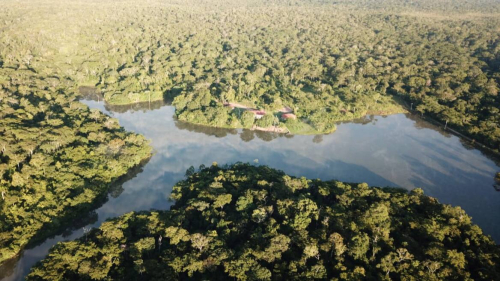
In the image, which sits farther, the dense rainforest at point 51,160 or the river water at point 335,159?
the river water at point 335,159

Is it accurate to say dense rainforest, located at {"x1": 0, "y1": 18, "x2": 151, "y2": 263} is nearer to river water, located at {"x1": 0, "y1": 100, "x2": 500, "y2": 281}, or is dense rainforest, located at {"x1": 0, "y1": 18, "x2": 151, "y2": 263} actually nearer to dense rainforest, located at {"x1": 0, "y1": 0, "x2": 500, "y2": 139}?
river water, located at {"x1": 0, "y1": 100, "x2": 500, "y2": 281}

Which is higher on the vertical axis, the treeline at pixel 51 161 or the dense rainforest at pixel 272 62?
the dense rainforest at pixel 272 62

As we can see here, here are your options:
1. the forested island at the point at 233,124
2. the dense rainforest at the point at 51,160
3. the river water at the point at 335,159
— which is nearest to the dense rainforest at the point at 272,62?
the forested island at the point at 233,124

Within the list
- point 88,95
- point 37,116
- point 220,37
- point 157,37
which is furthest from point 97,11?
point 37,116

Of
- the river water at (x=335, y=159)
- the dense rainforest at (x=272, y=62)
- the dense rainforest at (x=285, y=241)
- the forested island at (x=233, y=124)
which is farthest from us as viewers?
the dense rainforest at (x=272, y=62)

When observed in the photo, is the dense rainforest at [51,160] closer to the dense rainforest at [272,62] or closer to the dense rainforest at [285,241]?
the dense rainforest at [285,241]

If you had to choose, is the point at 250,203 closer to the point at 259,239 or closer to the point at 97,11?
the point at 259,239
